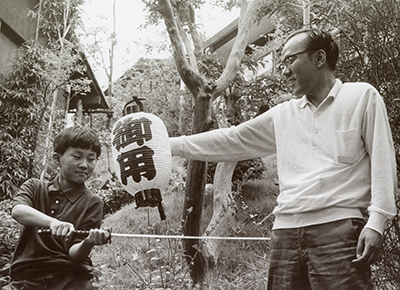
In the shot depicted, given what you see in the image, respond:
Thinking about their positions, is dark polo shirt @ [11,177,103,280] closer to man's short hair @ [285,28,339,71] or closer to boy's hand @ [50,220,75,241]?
boy's hand @ [50,220,75,241]

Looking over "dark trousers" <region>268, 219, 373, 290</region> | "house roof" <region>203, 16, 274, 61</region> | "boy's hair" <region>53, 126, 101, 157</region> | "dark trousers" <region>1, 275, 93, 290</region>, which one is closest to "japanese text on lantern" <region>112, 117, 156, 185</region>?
"boy's hair" <region>53, 126, 101, 157</region>

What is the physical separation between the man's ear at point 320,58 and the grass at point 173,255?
264cm

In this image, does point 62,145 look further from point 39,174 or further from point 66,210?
point 39,174

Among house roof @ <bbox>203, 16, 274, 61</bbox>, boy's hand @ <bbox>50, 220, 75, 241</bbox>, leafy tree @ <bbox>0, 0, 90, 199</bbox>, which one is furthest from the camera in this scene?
house roof @ <bbox>203, 16, 274, 61</bbox>

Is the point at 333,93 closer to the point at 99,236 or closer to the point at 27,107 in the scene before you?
the point at 99,236

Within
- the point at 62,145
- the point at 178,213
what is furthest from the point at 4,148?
the point at 62,145

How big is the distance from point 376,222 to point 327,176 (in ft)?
0.88

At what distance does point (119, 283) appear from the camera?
17.1 feet

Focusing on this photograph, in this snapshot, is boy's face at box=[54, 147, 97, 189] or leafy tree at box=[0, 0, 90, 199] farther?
leafy tree at box=[0, 0, 90, 199]

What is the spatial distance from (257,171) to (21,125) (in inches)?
219

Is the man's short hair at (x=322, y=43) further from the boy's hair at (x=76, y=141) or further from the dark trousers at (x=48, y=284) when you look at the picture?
the dark trousers at (x=48, y=284)

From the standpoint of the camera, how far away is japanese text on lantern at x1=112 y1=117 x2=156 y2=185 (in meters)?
2.20

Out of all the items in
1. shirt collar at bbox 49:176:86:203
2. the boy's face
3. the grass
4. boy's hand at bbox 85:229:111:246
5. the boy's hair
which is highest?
the boy's hair

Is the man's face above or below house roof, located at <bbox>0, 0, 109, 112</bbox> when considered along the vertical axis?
below
